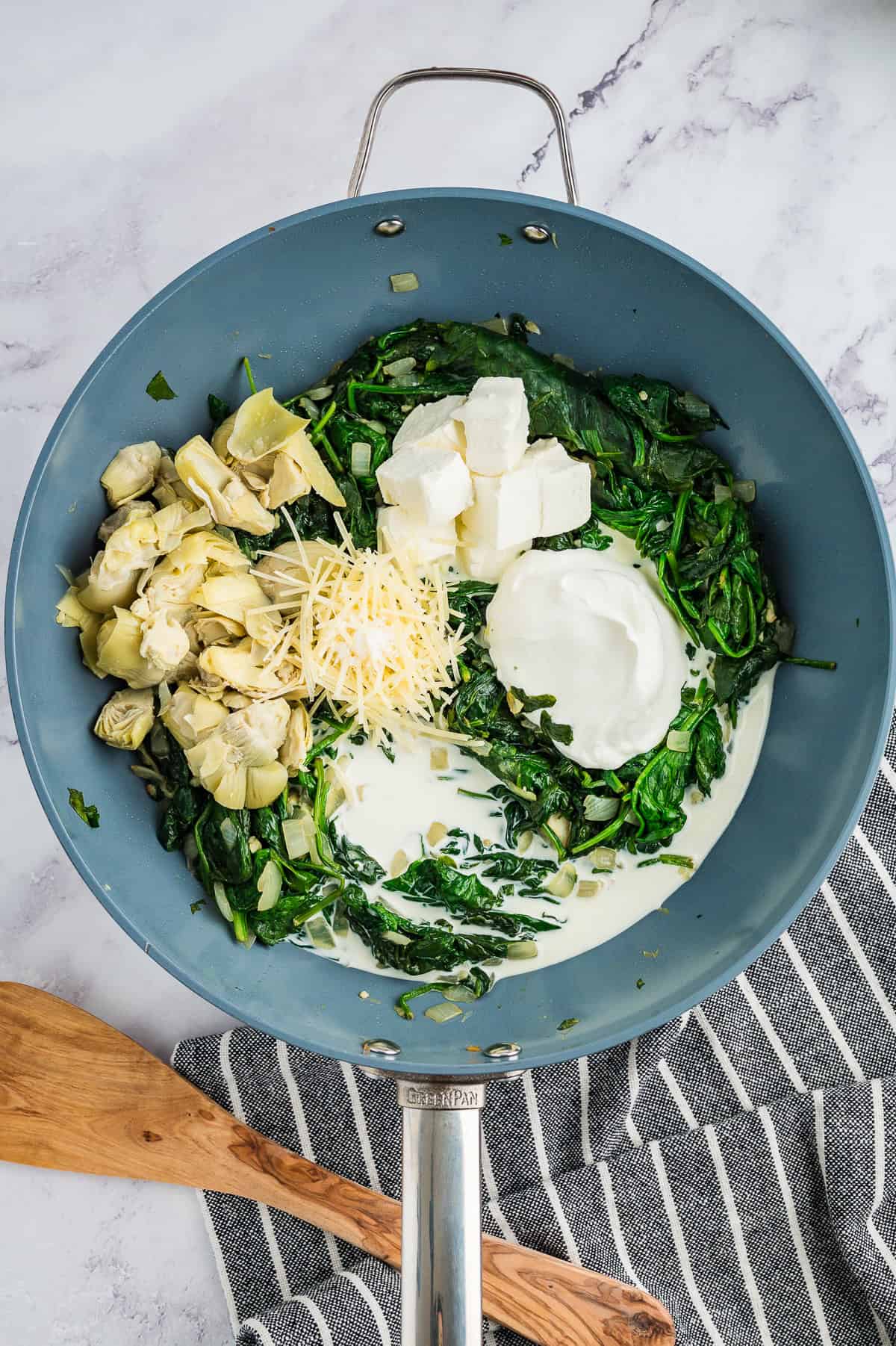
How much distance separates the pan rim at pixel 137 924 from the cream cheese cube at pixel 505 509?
0.50 meters

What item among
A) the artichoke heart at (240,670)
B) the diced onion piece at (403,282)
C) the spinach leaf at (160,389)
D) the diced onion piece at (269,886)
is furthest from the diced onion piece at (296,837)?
the diced onion piece at (403,282)

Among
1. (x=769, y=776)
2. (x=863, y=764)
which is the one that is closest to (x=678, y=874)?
(x=769, y=776)

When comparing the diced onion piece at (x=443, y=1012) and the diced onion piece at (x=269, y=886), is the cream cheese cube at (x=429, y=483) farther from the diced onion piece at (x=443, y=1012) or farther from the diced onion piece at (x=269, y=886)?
the diced onion piece at (x=443, y=1012)

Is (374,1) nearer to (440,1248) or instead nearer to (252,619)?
(252,619)

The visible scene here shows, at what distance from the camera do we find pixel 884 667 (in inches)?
83.0

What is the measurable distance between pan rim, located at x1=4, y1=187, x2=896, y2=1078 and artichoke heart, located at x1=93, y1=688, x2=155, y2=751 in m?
0.18

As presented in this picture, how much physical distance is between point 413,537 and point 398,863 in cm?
67

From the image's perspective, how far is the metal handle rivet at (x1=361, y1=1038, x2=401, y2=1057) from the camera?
2260 mm

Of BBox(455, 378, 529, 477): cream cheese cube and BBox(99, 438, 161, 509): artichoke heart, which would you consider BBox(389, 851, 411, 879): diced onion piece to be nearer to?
BBox(455, 378, 529, 477): cream cheese cube

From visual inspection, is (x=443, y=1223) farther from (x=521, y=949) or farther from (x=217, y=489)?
(x=217, y=489)

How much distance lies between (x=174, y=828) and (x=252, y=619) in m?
0.48

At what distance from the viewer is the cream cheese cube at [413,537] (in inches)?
88.4

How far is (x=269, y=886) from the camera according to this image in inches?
91.6

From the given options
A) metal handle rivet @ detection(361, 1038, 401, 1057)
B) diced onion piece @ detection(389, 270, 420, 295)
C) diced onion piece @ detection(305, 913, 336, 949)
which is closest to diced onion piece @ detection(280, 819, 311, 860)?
diced onion piece @ detection(305, 913, 336, 949)
